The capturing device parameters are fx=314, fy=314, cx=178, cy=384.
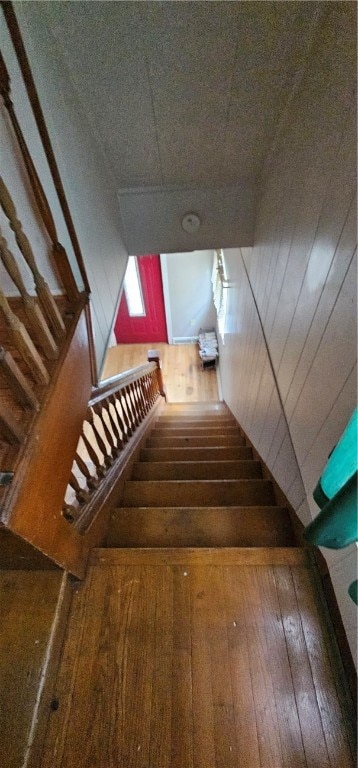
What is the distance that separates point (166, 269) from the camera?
523 centimetres

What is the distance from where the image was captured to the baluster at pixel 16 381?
689 millimetres

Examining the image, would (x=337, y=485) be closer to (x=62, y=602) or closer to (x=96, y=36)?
(x=62, y=602)

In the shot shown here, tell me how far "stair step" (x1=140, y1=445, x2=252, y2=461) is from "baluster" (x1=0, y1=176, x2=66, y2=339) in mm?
1565

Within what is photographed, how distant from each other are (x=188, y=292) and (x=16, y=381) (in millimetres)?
5139

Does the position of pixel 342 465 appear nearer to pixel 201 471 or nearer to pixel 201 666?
pixel 201 666

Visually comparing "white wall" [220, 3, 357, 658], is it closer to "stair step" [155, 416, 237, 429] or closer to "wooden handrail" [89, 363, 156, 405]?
"wooden handrail" [89, 363, 156, 405]

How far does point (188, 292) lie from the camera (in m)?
5.59

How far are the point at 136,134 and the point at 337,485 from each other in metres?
1.79

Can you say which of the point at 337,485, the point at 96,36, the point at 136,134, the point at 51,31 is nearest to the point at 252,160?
the point at 136,134

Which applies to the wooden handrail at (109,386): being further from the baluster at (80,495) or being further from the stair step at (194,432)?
the stair step at (194,432)

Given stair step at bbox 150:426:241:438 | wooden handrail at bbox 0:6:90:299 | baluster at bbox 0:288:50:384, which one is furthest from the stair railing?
wooden handrail at bbox 0:6:90:299

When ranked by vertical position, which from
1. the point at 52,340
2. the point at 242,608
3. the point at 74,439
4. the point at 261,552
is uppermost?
the point at 52,340

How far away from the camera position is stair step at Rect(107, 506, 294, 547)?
1.38 metres

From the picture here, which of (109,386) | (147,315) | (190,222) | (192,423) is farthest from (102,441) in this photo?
(147,315)
